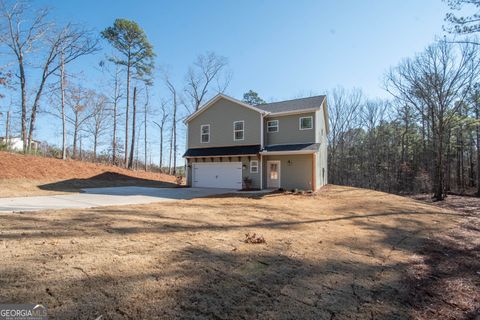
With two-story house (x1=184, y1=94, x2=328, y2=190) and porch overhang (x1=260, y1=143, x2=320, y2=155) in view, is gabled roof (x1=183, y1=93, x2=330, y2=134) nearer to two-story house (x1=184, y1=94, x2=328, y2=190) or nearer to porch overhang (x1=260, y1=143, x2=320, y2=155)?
two-story house (x1=184, y1=94, x2=328, y2=190)

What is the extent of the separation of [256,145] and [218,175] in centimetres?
347

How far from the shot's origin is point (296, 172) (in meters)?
16.2

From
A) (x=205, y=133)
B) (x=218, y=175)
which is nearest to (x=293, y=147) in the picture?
(x=218, y=175)

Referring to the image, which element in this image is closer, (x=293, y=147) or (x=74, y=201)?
(x=74, y=201)

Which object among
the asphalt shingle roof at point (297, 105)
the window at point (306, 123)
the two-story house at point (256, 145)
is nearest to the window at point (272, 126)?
the two-story house at point (256, 145)

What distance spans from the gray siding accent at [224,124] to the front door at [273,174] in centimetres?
171

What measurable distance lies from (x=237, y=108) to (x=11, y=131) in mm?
29023

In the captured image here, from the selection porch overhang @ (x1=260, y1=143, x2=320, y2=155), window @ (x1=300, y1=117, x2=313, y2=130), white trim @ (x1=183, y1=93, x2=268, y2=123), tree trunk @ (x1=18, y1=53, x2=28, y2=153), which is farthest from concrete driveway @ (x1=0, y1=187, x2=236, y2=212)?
tree trunk @ (x1=18, y1=53, x2=28, y2=153)

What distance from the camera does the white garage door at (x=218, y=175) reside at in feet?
57.4

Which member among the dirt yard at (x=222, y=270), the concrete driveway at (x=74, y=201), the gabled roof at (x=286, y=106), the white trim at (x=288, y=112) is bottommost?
the dirt yard at (x=222, y=270)

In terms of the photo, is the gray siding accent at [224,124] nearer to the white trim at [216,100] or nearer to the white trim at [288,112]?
A: the white trim at [216,100]

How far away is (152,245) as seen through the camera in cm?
434

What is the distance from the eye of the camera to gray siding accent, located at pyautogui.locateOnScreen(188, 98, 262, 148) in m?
17.2

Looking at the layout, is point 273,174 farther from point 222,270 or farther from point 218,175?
point 222,270
